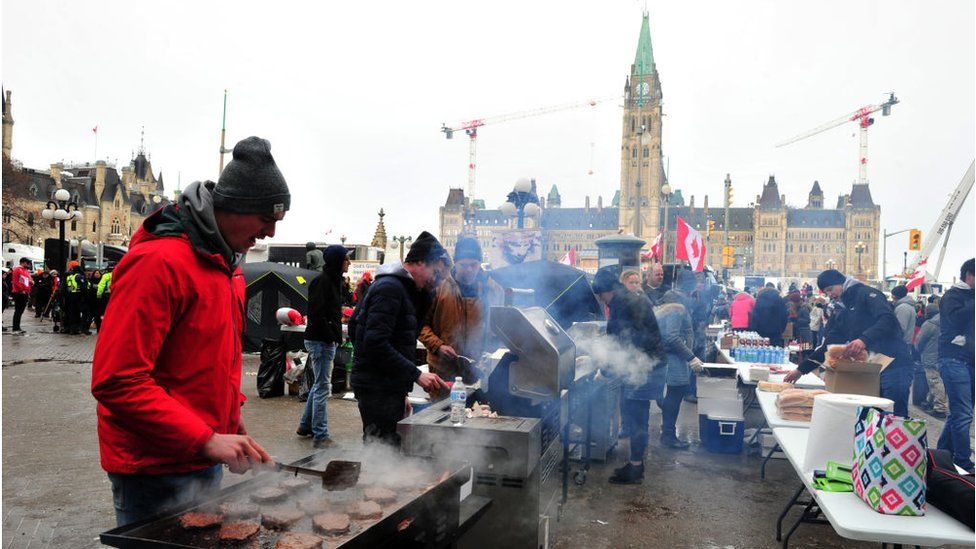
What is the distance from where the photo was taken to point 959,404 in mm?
6441

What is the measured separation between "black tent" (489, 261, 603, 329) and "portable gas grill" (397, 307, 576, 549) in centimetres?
565

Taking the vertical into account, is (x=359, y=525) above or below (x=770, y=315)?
below

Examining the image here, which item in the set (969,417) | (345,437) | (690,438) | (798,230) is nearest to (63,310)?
(345,437)

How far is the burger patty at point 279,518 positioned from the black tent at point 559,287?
803cm

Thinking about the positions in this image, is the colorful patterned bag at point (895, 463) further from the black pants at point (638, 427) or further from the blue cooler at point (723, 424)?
the blue cooler at point (723, 424)

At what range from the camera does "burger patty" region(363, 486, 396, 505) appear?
2.65m

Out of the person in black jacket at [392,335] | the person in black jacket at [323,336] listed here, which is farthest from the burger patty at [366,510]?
the person in black jacket at [323,336]

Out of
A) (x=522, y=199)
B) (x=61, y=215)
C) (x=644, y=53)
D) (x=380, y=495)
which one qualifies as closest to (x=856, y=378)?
(x=380, y=495)

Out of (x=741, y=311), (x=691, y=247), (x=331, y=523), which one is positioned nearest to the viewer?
(x=331, y=523)

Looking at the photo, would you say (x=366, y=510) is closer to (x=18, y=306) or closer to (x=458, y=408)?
(x=458, y=408)

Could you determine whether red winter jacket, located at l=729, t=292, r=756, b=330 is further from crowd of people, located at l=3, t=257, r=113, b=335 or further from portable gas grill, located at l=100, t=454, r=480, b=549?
crowd of people, located at l=3, t=257, r=113, b=335

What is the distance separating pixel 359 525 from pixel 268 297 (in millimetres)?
12763

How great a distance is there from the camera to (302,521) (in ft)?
7.93

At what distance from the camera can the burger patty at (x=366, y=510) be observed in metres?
2.46
